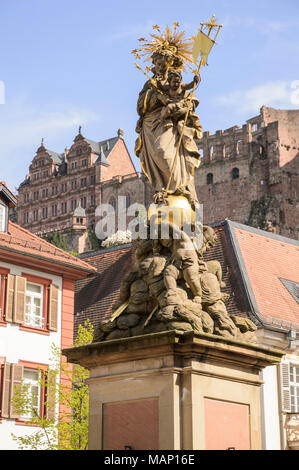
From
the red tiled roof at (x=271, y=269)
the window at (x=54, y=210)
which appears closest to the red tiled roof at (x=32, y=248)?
the red tiled roof at (x=271, y=269)

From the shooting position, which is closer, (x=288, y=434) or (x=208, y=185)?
(x=288, y=434)

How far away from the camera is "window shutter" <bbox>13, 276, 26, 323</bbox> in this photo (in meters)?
25.5

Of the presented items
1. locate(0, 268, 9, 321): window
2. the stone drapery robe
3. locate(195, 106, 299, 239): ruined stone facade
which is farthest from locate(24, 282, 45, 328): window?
locate(195, 106, 299, 239): ruined stone facade

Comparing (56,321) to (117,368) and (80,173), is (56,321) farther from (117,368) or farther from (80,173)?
(80,173)

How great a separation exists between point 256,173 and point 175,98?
93.2m

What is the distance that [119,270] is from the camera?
3128 centimetres

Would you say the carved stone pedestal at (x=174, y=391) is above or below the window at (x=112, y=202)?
below

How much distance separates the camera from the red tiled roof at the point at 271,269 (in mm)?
26812

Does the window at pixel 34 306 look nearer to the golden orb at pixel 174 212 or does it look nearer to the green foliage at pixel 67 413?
the green foliage at pixel 67 413

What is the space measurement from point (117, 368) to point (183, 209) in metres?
1.84

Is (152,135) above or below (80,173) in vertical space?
below

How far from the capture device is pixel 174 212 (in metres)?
9.47

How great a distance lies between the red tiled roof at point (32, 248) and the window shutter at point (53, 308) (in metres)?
0.85

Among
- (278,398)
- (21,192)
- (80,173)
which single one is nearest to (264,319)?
(278,398)
